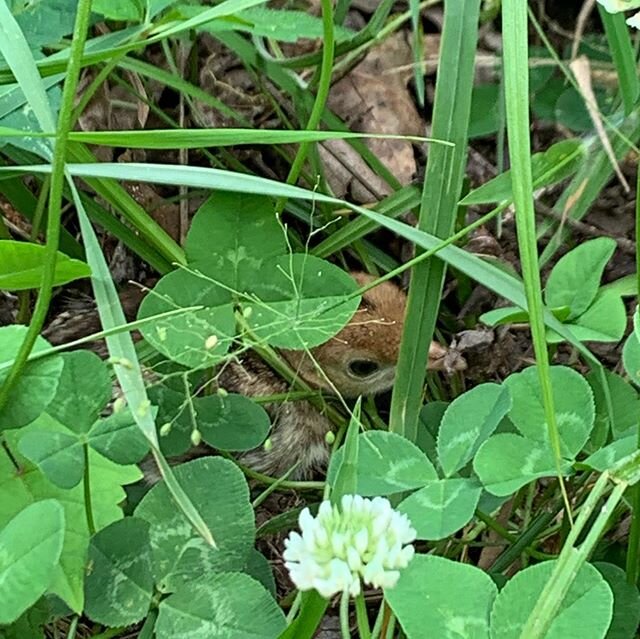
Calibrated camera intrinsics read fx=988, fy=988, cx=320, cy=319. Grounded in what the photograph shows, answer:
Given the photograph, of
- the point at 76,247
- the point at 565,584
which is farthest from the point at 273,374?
the point at 565,584

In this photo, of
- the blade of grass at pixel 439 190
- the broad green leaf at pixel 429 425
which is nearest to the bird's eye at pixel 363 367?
the broad green leaf at pixel 429 425

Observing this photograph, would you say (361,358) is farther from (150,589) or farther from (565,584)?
(565,584)

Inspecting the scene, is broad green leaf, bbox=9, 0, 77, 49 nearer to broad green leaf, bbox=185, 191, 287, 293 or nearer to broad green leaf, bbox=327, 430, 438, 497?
broad green leaf, bbox=185, 191, 287, 293

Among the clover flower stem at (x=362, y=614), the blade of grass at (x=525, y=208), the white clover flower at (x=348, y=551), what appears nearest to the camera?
the white clover flower at (x=348, y=551)

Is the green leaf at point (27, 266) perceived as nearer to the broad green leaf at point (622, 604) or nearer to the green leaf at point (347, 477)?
the green leaf at point (347, 477)

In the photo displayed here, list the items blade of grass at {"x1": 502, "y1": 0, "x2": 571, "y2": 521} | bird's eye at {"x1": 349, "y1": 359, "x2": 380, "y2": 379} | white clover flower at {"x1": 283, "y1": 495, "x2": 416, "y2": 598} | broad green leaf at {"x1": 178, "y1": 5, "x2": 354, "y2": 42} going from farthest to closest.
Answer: bird's eye at {"x1": 349, "y1": 359, "x2": 380, "y2": 379}
broad green leaf at {"x1": 178, "y1": 5, "x2": 354, "y2": 42}
blade of grass at {"x1": 502, "y1": 0, "x2": 571, "y2": 521}
white clover flower at {"x1": 283, "y1": 495, "x2": 416, "y2": 598}

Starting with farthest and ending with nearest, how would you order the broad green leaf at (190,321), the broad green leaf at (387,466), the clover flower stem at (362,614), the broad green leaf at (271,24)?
the broad green leaf at (271,24) < the broad green leaf at (190,321) < the broad green leaf at (387,466) < the clover flower stem at (362,614)

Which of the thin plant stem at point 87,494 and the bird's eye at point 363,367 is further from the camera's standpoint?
the bird's eye at point 363,367

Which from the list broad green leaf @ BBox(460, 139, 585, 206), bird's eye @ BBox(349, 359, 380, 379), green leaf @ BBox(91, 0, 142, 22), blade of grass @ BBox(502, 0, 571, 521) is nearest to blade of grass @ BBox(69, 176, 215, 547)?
green leaf @ BBox(91, 0, 142, 22)
